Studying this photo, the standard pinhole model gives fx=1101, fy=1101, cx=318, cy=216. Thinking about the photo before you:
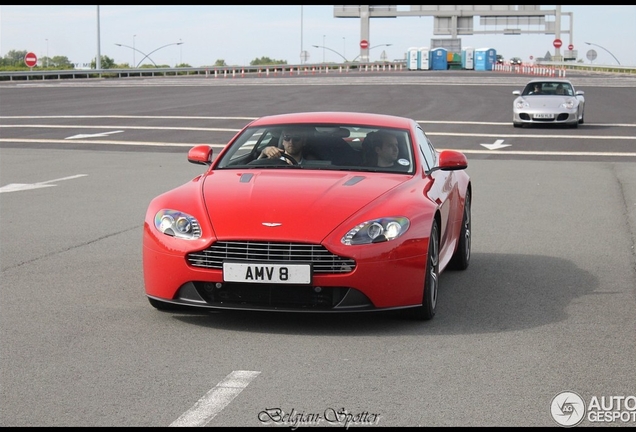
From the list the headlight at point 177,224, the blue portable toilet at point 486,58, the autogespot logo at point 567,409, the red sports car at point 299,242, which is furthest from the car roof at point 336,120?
the blue portable toilet at point 486,58

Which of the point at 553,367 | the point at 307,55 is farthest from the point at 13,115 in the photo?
the point at 307,55

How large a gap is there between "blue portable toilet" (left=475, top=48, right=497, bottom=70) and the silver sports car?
278ft

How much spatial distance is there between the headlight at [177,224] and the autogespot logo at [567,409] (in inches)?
105

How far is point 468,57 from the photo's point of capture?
118 meters

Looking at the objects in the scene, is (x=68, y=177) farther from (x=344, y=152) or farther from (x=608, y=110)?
(x=608, y=110)

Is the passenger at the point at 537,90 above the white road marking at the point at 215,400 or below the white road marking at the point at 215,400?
above

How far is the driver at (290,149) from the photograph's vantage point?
8445 millimetres

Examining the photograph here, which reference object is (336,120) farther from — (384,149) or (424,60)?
(424,60)

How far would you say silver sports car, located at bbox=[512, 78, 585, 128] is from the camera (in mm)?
29094

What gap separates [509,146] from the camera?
984 inches

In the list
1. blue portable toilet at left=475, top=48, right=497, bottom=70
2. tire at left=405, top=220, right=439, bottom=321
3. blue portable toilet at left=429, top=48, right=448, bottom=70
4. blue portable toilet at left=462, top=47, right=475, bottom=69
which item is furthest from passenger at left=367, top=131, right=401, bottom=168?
blue portable toilet at left=462, top=47, right=475, bottom=69

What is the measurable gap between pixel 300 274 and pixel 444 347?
3.23ft

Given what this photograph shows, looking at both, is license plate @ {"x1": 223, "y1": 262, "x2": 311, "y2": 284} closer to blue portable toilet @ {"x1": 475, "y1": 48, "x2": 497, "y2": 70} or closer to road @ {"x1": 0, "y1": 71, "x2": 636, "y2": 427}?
road @ {"x1": 0, "y1": 71, "x2": 636, "y2": 427}

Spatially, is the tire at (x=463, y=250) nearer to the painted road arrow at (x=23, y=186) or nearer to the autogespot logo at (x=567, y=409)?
the autogespot logo at (x=567, y=409)
